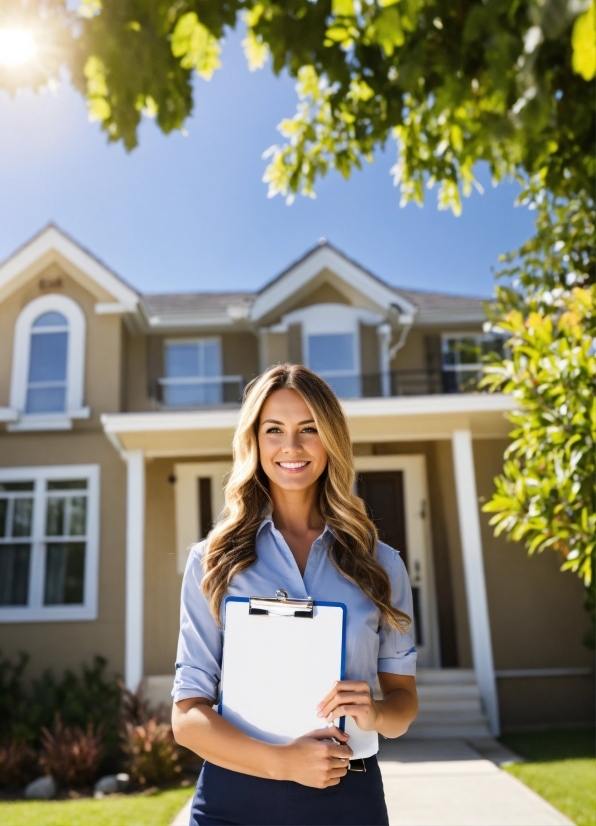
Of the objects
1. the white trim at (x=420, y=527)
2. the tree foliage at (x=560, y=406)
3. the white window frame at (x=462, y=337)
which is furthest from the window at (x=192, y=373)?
the tree foliage at (x=560, y=406)

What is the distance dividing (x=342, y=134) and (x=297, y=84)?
820 mm

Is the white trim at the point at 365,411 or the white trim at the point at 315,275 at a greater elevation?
the white trim at the point at 315,275

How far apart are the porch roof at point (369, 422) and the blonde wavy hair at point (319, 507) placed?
7.51 m

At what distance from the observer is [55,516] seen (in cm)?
1162

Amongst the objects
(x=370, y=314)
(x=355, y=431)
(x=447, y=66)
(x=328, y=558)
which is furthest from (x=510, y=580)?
(x=328, y=558)

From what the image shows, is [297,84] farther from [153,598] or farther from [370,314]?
[153,598]

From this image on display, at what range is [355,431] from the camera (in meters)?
10.5

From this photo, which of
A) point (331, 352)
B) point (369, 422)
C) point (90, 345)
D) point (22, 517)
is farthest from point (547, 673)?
point (90, 345)

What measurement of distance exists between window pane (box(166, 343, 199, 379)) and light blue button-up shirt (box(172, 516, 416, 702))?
11.6 m

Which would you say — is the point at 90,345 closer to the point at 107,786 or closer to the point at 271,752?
the point at 107,786

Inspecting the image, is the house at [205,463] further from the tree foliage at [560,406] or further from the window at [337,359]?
the tree foliage at [560,406]

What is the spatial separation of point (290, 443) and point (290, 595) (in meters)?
0.44

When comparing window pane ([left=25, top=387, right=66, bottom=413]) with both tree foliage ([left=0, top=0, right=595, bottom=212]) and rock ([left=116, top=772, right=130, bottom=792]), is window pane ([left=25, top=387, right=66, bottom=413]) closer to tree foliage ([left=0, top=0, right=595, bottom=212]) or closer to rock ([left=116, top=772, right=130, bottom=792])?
rock ([left=116, top=772, right=130, bottom=792])

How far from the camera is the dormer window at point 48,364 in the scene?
12.2 meters
